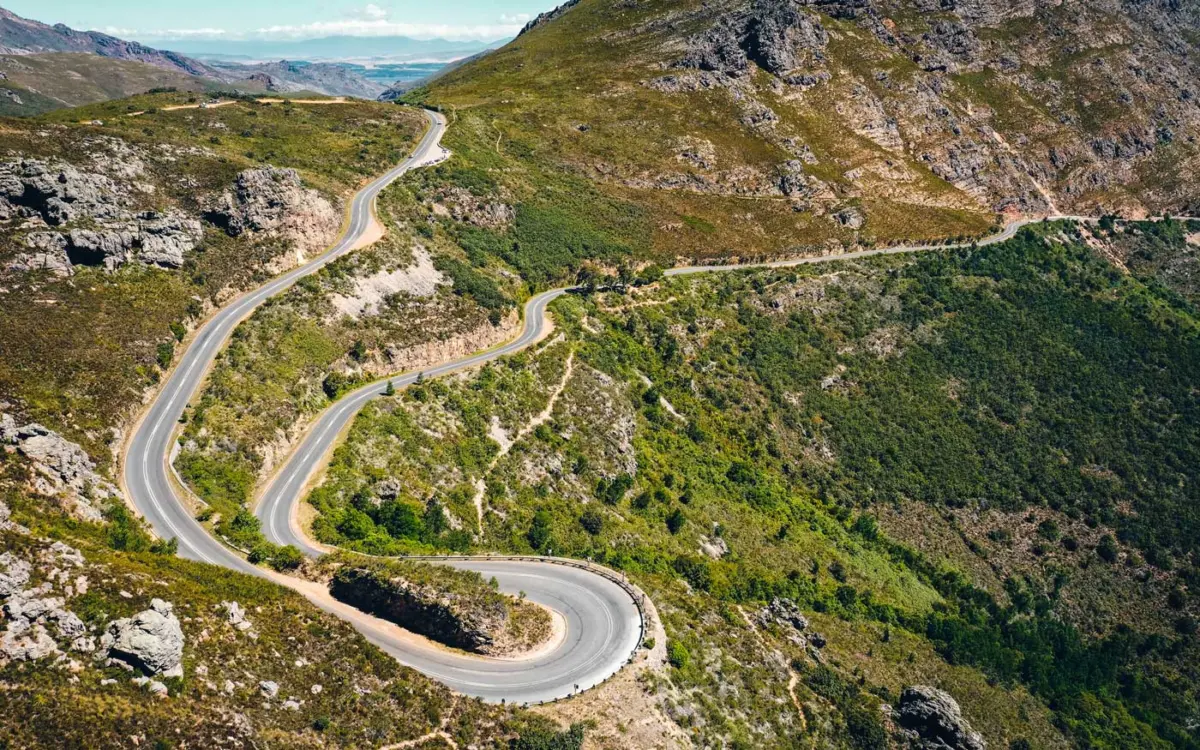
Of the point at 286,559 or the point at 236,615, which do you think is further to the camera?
the point at 286,559

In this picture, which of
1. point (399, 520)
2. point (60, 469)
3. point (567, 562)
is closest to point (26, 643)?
Result: point (60, 469)

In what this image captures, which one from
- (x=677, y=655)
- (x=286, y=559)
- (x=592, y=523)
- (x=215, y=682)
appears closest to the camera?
(x=215, y=682)

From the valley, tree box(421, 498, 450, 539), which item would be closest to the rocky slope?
the valley

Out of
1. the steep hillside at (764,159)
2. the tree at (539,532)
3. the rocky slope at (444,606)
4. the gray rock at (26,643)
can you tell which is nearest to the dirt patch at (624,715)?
the rocky slope at (444,606)

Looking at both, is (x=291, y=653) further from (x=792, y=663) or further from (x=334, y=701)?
(x=792, y=663)

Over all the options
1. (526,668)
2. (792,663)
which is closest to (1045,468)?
(792,663)

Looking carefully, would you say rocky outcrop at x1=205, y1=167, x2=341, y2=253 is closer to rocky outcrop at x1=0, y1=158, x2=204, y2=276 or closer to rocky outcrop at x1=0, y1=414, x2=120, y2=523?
rocky outcrop at x1=0, y1=158, x2=204, y2=276

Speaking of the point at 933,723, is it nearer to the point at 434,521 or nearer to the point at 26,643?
the point at 434,521
